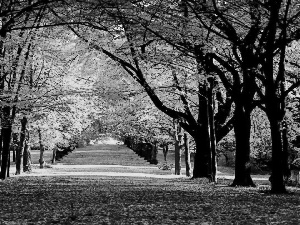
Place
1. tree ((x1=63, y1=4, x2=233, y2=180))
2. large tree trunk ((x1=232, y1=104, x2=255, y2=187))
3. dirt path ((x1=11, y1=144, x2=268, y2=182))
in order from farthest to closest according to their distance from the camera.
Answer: dirt path ((x1=11, y1=144, x2=268, y2=182)) < tree ((x1=63, y1=4, x2=233, y2=180)) < large tree trunk ((x1=232, y1=104, x2=255, y2=187))

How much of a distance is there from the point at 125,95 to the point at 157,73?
9.78 ft

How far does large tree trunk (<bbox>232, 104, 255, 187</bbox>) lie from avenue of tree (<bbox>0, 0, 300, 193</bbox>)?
0.04 m

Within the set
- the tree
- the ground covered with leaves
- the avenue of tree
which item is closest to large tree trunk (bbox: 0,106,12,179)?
the avenue of tree

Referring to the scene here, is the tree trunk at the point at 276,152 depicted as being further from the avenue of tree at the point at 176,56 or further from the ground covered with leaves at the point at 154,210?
the ground covered with leaves at the point at 154,210

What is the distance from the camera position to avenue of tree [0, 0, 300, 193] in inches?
503

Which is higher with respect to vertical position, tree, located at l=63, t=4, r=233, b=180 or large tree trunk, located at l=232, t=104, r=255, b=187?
tree, located at l=63, t=4, r=233, b=180

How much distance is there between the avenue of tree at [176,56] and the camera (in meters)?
12.8

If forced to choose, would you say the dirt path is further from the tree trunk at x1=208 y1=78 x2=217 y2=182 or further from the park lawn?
the park lawn

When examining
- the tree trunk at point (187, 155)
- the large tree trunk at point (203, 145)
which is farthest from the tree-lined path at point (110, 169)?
the large tree trunk at point (203, 145)

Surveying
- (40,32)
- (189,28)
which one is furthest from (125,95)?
(189,28)

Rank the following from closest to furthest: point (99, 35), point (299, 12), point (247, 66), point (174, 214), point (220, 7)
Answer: point (174, 214), point (299, 12), point (220, 7), point (247, 66), point (99, 35)

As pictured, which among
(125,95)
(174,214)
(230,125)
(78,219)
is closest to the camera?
(78,219)

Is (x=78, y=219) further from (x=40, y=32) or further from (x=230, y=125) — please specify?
(x=230, y=125)

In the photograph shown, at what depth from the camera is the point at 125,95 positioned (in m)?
19.7
